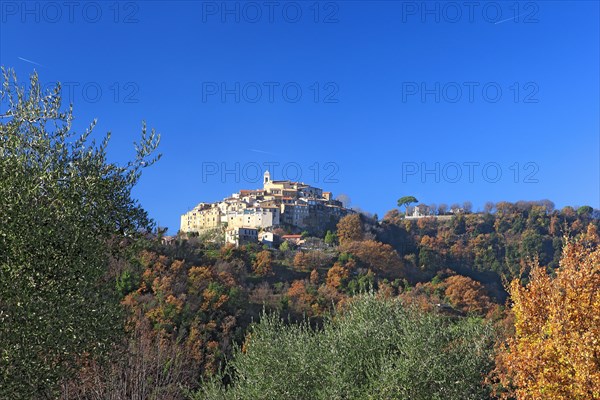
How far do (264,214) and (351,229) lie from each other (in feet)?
60.1

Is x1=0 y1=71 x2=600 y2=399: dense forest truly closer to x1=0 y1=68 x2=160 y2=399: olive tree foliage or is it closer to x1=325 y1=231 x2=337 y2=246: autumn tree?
x1=0 y1=68 x2=160 y2=399: olive tree foliage

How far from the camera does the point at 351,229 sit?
98.2m

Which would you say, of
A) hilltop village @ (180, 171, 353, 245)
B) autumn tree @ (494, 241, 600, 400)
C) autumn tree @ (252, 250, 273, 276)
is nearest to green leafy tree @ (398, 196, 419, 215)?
hilltop village @ (180, 171, 353, 245)

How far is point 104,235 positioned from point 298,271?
6345cm

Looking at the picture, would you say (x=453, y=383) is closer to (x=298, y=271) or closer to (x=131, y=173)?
(x=131, y=173)

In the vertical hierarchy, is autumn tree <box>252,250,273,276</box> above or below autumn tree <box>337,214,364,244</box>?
below

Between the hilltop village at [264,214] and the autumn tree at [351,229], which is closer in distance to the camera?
the autumn tree at [351,229]

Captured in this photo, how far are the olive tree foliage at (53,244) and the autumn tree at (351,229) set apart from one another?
282 ft

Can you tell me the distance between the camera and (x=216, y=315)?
40.0 metres

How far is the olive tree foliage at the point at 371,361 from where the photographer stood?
45.9ft

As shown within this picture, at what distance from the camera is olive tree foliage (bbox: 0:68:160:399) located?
7.83m

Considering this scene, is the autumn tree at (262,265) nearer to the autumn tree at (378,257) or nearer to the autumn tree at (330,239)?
the autumn tree at (378,257)

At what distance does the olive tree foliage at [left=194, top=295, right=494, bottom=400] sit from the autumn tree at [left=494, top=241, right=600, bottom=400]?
2.86 m

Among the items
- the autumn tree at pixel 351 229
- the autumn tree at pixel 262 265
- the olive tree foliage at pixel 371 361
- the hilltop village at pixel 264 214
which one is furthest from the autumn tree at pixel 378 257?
the olive tree foliage at pixel 371 361
